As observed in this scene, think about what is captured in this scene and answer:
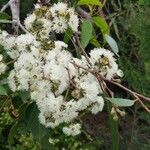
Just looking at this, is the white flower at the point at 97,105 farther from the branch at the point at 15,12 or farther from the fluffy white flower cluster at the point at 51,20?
the branch at the point at 15,12

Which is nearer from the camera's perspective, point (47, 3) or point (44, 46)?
point (44, 46)

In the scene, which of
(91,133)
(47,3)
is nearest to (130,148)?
(91,133)

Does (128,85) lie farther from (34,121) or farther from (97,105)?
(97,105)

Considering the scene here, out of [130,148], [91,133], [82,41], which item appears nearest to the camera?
[82,41]

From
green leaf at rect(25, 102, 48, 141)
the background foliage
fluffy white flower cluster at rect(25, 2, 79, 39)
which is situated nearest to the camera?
fluffy white flower cluster at rect(25, 2, 79, 39)

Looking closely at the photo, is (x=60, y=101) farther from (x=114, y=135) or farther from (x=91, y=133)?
(x=91, y=133)

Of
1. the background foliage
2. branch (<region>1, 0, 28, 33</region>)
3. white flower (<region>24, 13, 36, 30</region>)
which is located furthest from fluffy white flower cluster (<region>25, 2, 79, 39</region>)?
the background foliage

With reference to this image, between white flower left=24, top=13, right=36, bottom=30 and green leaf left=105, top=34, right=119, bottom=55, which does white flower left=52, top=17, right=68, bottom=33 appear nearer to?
white flower left=24, top=13, right=36, bottom=30

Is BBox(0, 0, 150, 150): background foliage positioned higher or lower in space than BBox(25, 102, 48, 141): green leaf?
lower

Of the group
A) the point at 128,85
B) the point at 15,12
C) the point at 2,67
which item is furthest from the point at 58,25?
the point at 128,85
